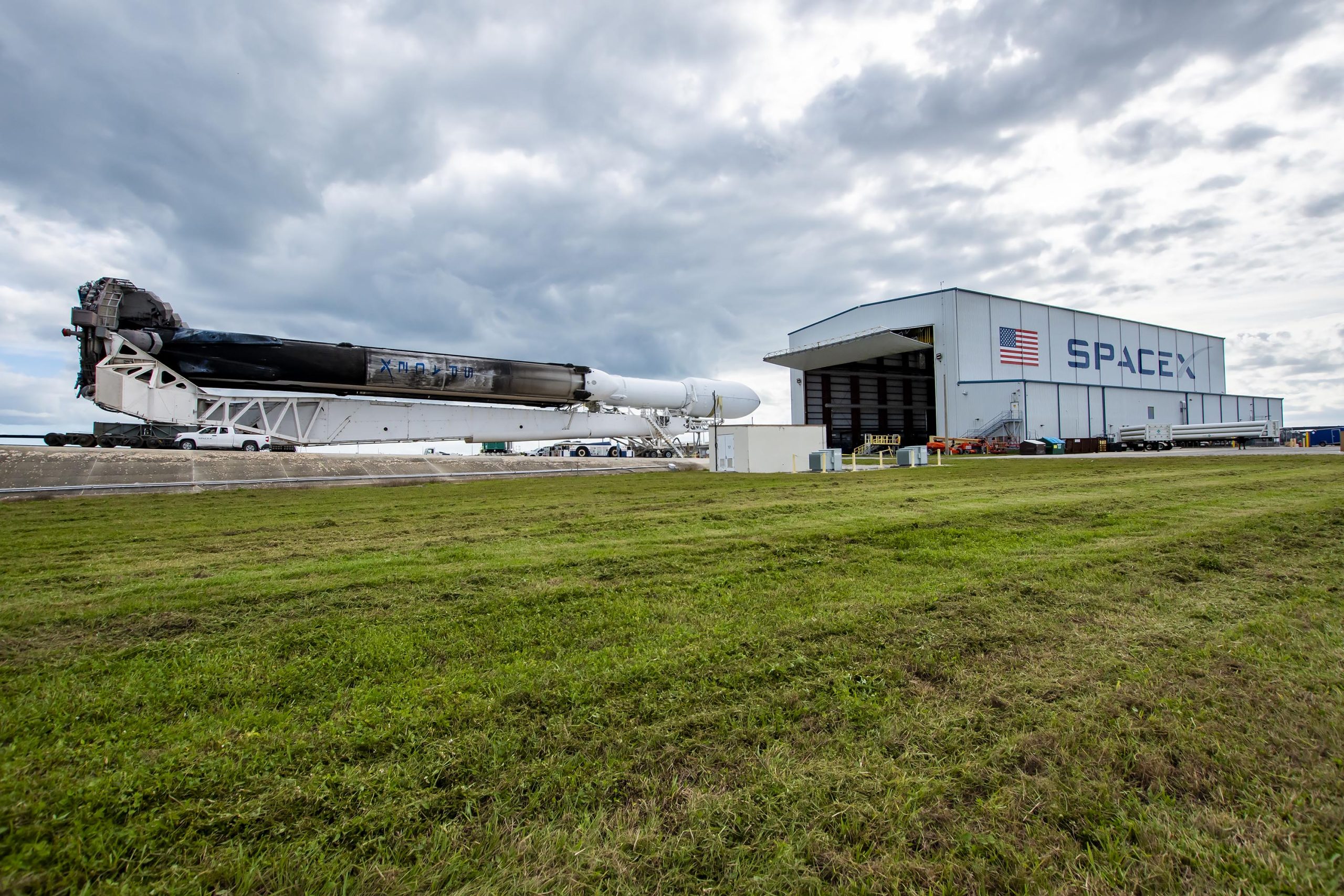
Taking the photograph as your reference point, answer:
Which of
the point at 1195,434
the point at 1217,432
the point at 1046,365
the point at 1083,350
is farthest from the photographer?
the point at 1083,350

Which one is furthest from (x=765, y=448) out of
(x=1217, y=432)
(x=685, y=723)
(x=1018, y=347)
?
(x=1217, y=432)

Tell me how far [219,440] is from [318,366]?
13.1 feet

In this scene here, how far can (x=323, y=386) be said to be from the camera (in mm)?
22234

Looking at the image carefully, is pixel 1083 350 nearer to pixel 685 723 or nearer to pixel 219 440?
pixel 685 723

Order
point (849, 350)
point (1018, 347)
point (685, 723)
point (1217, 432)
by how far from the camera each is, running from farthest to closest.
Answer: point (1018, 347), point (849, 350), point (1217, 432), point (685, 723)

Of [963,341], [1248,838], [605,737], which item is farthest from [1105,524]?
Answer: [963,341]

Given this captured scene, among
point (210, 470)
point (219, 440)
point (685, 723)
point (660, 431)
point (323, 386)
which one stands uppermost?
point (323, 386)

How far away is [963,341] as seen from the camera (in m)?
38.2

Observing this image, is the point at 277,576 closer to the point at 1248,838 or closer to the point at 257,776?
the point at 257,776

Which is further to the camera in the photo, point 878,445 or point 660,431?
point 878,445

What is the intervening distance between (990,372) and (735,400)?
60.1ft

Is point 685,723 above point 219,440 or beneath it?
beneath

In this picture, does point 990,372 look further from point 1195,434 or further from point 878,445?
point 1195,434

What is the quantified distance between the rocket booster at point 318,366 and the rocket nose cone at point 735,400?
575 cm
